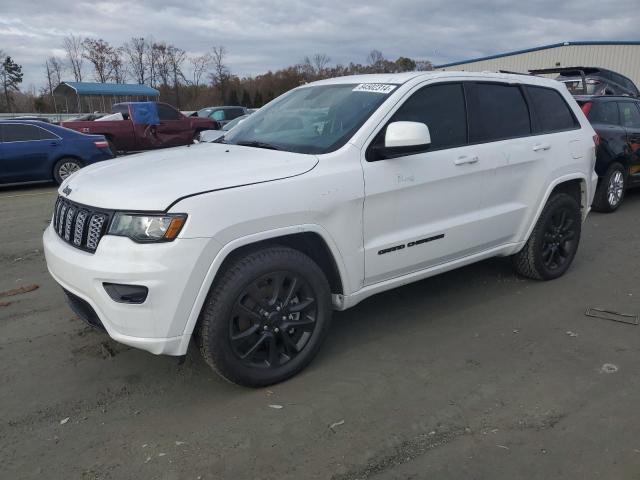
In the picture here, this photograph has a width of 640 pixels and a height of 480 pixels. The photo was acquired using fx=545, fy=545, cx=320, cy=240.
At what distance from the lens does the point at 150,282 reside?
270 centimetres

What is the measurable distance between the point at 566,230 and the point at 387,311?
197 centimetres

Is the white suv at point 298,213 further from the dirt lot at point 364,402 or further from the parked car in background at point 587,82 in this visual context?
the parked car in background at point 587,82

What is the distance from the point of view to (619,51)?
1236 inches

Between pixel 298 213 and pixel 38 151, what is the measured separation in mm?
9931

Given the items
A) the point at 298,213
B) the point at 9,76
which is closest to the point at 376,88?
the point at 298,213

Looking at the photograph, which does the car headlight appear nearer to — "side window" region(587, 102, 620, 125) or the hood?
the hood

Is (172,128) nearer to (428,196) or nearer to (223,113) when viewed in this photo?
(223,113)

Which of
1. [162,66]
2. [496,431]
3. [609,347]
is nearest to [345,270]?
[496,431]

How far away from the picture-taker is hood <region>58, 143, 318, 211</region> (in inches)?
111

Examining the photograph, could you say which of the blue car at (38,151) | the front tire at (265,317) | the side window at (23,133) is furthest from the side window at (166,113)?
the front tire at (265,317)

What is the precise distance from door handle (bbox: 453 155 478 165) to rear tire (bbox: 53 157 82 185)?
9.70 meters

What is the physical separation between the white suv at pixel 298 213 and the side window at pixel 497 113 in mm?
15

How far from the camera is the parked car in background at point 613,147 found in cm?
812

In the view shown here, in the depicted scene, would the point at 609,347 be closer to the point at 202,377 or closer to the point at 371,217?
the point at 371,217
